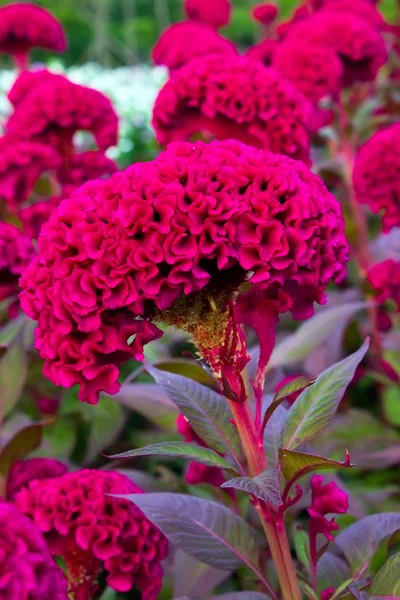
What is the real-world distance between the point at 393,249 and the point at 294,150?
749 millimetres

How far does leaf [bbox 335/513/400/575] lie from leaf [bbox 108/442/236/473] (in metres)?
→ 0.26

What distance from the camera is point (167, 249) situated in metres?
0.81

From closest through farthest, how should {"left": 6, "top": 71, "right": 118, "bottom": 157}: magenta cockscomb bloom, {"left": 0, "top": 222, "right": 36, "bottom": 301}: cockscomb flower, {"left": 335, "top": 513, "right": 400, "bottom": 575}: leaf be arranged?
{"left": 335, "top": 513, "right": 400, "bottom": 575}: leaf → {"left": 0, "top": 222, "right": 36, "bottom": 301}: cockscomb flower → {"left": 6, "top": 71, "right": 118, "bottom": 157}: magenta cockscomb bloom

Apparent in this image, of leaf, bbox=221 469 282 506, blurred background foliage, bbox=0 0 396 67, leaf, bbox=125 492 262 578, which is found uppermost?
blurred background foliage, bbox=0 0 396 67

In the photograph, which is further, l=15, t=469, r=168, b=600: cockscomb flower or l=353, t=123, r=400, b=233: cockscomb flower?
l=353, t=123, r=400, b=233: cockscomb flower

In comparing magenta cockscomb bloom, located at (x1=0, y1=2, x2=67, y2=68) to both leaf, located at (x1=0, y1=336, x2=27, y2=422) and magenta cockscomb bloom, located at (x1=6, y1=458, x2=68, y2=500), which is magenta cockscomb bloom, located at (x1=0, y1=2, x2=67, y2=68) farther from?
magenta cockscomb bloom, located at (x1=6, y1=458, x2=68, y2=500)

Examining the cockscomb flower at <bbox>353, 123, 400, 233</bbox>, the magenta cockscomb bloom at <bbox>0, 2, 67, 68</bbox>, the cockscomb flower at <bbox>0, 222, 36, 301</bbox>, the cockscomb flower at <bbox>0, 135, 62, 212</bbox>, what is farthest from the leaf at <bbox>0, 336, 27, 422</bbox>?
the magenta cockscomb bloom at <bbox>0, 2, 67, 68</bbox>

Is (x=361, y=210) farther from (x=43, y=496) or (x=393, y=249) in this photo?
(x=43, y=496)

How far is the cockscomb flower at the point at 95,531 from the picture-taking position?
3.29ft

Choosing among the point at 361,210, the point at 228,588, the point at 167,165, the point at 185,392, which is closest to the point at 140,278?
the point at 167,165

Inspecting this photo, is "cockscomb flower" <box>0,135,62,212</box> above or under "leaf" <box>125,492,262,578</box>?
above

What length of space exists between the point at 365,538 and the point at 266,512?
8.5 inches

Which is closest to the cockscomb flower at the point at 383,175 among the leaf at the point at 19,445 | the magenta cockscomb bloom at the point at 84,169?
the magenta cockscomb bloom at the point at 84,169

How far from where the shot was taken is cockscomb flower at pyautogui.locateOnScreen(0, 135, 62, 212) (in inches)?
61.1
